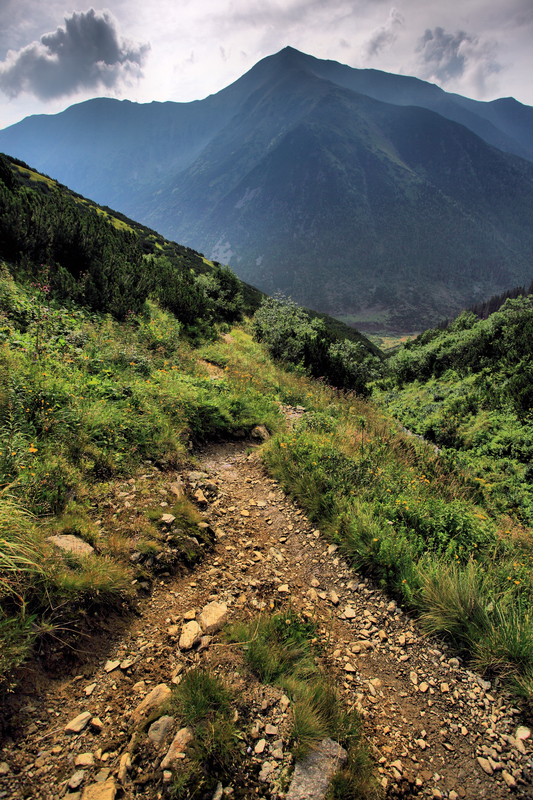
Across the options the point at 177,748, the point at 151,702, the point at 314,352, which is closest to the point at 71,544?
the point at 151,702

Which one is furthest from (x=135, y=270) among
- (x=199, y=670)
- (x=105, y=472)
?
(x=199, y=670)

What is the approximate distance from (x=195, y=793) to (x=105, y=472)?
3341mm

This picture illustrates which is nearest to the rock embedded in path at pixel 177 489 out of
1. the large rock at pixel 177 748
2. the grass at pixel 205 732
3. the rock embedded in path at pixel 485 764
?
the grass at pixel 205 732

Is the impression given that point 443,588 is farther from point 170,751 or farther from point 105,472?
point 105,472

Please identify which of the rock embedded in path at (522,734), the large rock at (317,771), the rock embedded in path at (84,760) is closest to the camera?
the rock embedded in path at (84,760)

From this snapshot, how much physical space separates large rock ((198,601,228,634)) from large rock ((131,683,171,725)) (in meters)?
0.59

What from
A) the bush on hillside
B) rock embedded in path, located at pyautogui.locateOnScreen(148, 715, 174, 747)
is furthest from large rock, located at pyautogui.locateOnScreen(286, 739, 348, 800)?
the bush on hillside

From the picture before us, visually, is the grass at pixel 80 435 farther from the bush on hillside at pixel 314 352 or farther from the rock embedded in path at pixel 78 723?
the bush on hillside at pixel 314 352

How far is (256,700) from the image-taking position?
2551 mm

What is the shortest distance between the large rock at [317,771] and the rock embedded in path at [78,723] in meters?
1.40

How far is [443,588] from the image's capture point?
353cm

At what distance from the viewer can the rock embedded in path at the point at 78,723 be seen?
2.14m

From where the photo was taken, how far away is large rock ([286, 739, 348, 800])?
213cm

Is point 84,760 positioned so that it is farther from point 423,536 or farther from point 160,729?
point 423,536
